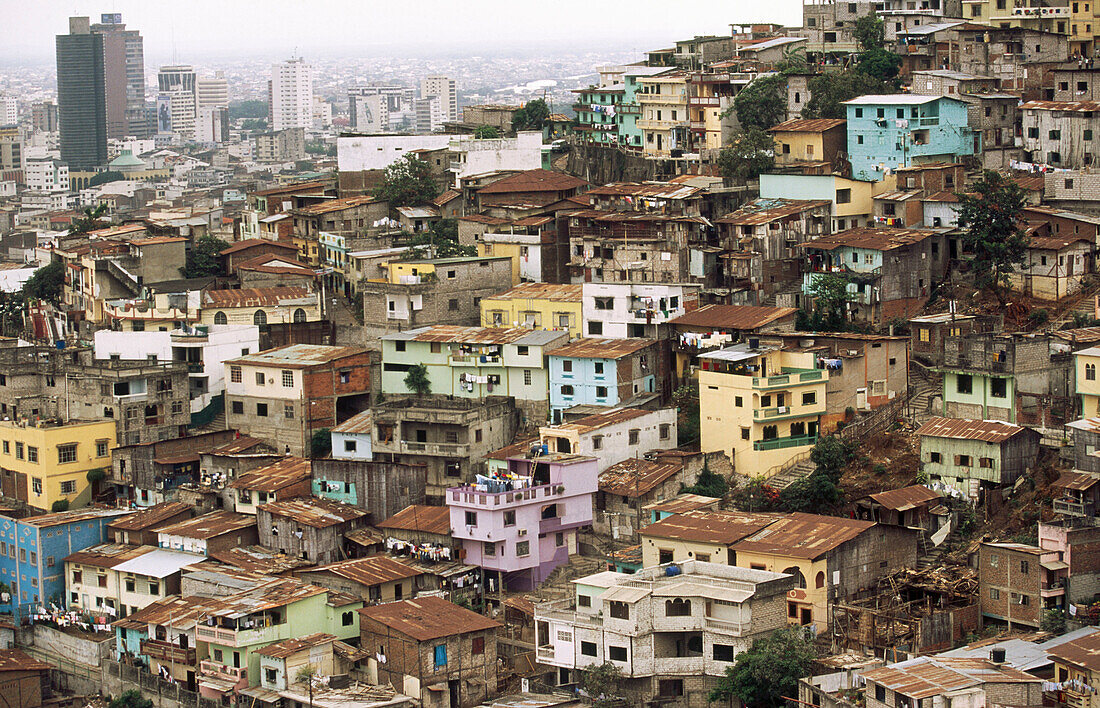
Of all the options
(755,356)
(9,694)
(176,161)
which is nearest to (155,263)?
(9,694)

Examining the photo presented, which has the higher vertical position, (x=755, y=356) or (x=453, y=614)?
(x=755, y=356)

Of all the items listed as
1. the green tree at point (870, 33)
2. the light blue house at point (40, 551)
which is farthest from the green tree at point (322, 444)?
the green tree at point (870, 33)

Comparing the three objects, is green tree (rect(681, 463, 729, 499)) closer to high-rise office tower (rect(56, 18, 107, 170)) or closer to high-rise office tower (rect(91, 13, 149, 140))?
high-rise office tower (rect(56, 18, 107, 170))

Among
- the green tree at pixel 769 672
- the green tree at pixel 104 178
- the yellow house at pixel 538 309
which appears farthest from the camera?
the green tree at pixel 104 178

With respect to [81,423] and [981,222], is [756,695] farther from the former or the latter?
[81,423]

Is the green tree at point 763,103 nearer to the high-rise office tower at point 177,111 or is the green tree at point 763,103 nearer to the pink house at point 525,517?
the pink house at point 525,517

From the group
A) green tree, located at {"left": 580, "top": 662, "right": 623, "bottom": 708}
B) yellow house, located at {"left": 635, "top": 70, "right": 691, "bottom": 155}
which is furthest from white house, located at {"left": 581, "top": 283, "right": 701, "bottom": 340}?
yellow house, located at {"left": 635, "top": 70, "right": 691, "bottom": 155}
